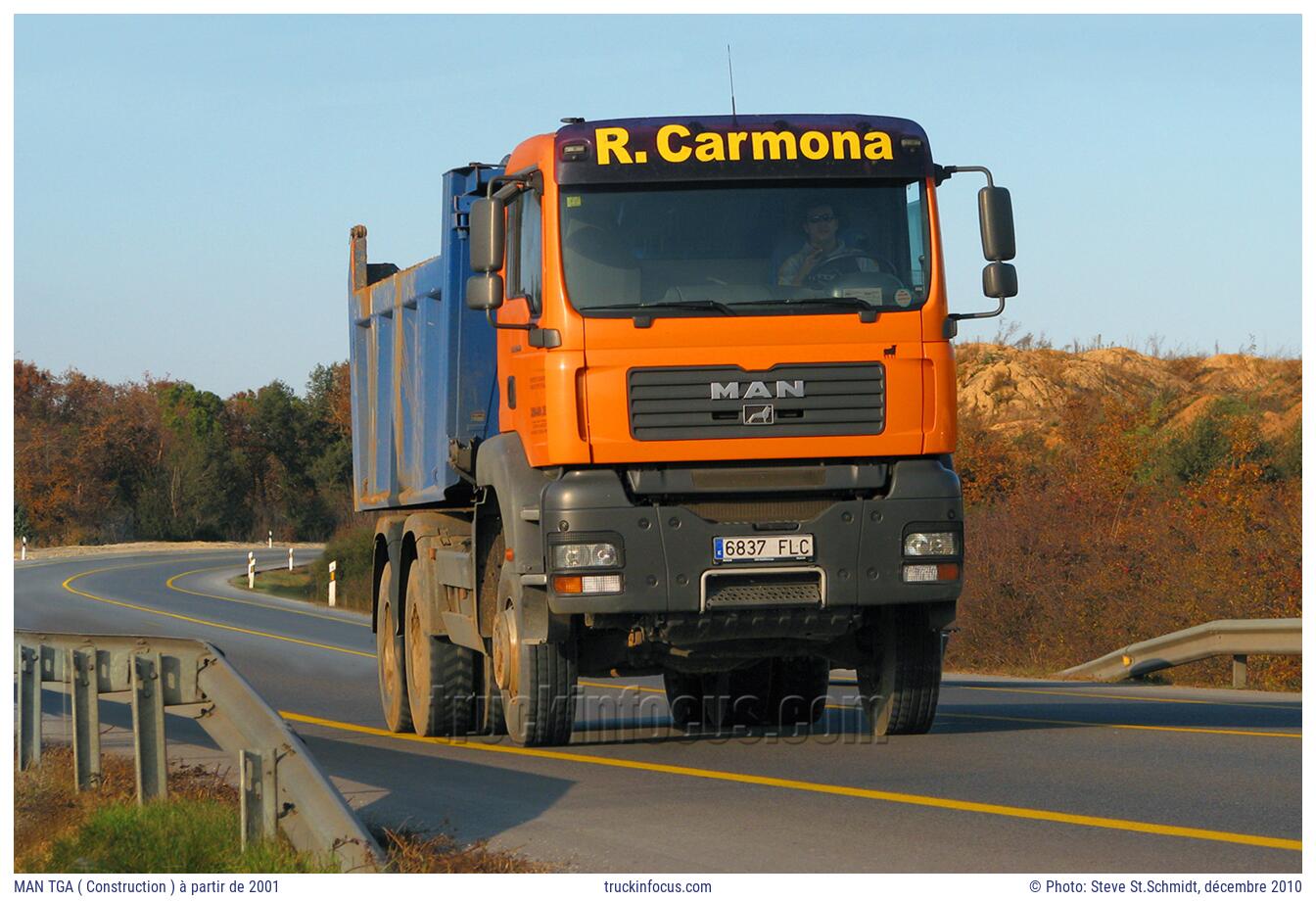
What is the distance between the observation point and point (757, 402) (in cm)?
1033

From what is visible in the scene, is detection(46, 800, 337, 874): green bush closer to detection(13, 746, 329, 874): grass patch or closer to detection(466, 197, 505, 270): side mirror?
detection(13, 746, 329, 874): grass patch

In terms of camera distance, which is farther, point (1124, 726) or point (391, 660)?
point (391, 660)

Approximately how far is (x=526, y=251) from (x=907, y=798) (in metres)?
3.98

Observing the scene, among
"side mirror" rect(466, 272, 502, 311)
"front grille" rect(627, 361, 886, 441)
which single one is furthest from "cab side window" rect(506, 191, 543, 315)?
"front grille" rect(627, 361, 886, 441)

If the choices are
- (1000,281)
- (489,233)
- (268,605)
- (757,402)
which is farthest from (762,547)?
(268,605)

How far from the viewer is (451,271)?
504 inches

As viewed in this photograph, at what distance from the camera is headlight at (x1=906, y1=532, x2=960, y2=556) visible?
10531 mm

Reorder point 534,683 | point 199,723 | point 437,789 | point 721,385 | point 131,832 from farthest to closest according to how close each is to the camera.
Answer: point 534,683, point 721,385, point 437,789, point 199,723, point 131,832

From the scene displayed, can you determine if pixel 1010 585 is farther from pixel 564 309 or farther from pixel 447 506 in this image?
pixel 564 309

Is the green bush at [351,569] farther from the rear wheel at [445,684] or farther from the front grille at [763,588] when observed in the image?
the front grille at [763,588]

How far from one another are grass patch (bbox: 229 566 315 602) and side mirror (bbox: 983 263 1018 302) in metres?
36.4

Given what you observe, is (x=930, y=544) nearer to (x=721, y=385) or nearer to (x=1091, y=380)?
(x=721, y=385)

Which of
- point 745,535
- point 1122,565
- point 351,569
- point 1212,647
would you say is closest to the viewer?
point 745,535

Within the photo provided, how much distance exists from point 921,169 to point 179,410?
341 feet
